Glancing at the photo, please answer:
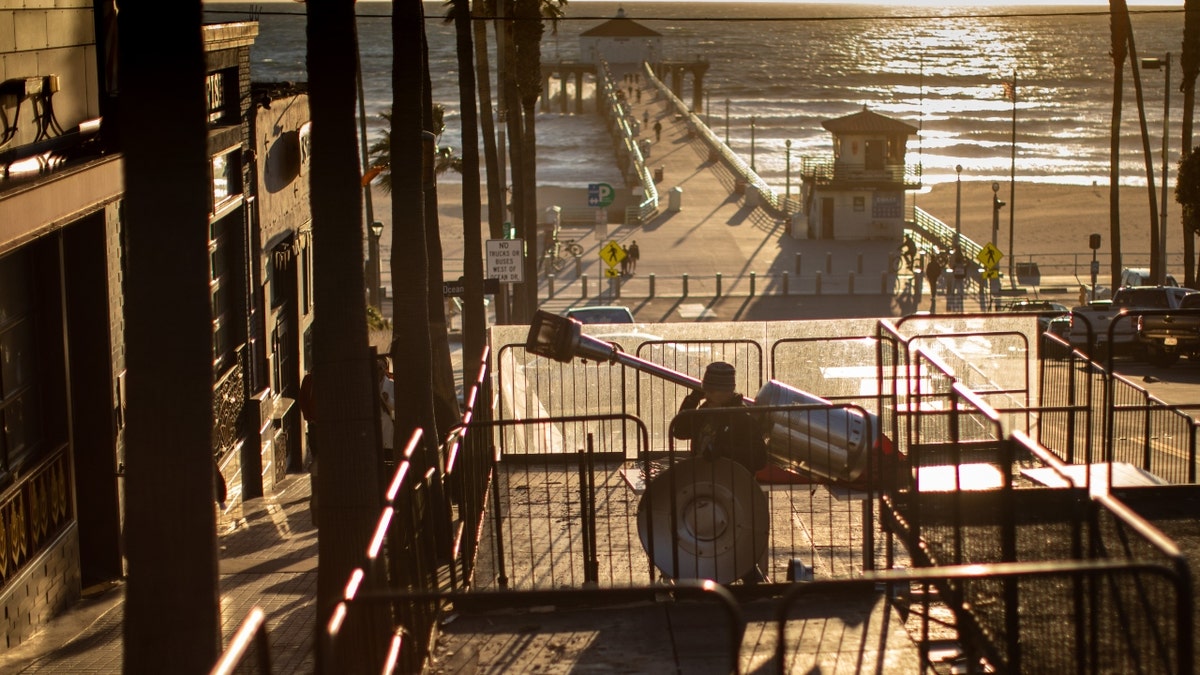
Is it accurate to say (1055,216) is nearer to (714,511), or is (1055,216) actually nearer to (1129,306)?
(1129,306)

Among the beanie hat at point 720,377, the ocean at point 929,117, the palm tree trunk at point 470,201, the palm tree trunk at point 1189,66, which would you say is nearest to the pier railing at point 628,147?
the ocean at point 929,117

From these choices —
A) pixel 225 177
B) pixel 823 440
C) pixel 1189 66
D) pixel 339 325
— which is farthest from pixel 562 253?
pixel 339 325

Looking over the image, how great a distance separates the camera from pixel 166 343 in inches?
213

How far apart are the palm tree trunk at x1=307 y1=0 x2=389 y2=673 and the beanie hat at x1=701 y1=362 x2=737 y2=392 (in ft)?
9.06

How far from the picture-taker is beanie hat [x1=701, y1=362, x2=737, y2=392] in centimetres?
1089

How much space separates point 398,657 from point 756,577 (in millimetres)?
3284

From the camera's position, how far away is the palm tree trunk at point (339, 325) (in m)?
9.06

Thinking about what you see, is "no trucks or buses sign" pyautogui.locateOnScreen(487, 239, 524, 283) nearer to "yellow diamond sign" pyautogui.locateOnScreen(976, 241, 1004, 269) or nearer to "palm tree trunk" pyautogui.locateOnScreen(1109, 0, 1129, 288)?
"palm tree trunk" pyautogui.locateOnScreen(1109, 0, 1129, 288)

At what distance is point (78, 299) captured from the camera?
13.1 m

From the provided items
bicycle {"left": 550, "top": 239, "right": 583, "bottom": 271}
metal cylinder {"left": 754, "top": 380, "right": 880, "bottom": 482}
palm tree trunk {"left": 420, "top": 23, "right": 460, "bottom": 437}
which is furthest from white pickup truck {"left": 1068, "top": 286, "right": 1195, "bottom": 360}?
bicycle {"left": 550, "top": 239, "right": 583, "bottom": 271}

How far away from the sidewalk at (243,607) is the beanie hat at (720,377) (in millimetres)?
3380

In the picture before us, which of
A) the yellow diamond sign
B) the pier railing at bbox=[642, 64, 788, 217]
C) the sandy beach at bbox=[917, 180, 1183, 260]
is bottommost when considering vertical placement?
the sandy beach at bbox=[917, 180, 1183, 260]

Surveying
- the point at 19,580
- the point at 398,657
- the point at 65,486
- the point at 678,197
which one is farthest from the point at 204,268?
the point at 678,197

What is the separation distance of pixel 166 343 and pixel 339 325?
12.2 ft
